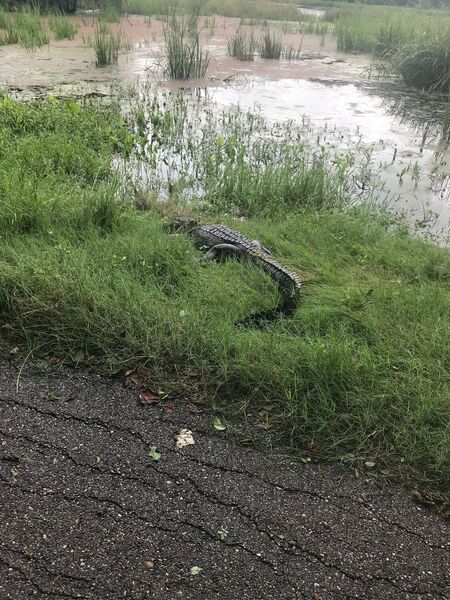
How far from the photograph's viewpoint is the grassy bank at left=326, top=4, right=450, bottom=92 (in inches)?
373

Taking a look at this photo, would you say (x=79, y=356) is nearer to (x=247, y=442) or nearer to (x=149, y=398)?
(x=149, y=398)

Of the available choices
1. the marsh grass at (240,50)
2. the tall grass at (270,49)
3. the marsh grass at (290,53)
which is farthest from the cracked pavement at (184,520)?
the marsh grass at (290,53)

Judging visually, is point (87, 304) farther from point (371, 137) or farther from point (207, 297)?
point (371, 137)

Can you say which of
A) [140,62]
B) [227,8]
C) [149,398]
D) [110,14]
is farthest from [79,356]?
[227,8]

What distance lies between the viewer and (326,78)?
10.4 meters

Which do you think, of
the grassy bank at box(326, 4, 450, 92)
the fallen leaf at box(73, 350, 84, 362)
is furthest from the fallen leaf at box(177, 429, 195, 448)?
the grassy bank at box(326, 4, 450, 92)

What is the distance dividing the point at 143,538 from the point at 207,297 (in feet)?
4.97

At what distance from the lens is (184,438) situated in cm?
221

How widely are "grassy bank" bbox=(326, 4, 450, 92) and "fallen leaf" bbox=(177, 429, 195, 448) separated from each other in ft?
30.8

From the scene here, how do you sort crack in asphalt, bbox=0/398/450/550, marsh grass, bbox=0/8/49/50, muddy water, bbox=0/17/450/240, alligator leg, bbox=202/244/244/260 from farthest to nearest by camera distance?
1. marsh grass, bbox=0/8/49/50
2. muddy water, bbox=0/17/450/240
3. alligator leg, bbox=202/244/244/260
4. crack in asphalt, bbox=0/398/450/550

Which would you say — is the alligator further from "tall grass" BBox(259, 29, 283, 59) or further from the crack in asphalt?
"tall grass" BBox(259, 29, 283, 59)

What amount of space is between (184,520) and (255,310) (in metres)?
1.43

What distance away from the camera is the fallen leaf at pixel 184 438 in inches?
85.5

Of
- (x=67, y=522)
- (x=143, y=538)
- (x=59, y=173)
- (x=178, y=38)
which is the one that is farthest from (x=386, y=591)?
(x=178, y=38)
